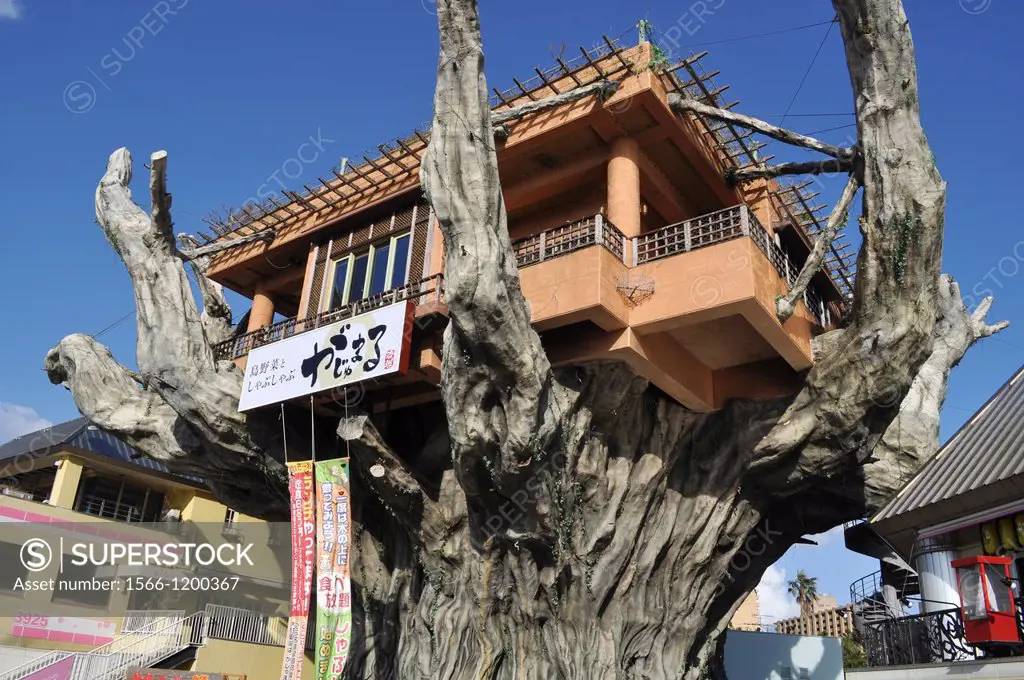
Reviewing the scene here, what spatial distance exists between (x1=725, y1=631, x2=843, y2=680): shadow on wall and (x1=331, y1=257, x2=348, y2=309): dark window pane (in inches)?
556

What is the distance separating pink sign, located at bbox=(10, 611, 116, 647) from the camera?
2236 cm

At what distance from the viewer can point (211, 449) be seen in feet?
56.2

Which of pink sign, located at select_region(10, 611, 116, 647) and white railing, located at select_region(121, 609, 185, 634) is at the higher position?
white railing, located at select_region(121, 609, 185, 634)

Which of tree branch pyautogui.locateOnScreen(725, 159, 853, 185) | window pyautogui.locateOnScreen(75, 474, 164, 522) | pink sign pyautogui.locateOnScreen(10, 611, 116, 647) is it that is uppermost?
tree branch pyautogui.locateOnScreen(725, 159, 853, 185)

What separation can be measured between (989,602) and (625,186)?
8475 millimetres

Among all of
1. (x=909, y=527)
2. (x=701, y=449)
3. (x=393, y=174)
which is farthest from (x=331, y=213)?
(x=909, y=527)

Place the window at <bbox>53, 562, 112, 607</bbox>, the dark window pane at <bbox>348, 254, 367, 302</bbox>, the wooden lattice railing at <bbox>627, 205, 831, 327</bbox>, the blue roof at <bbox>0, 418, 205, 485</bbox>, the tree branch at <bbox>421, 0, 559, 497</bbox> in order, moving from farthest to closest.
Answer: the blue roof at <bbox>0, 418, 205, 485</bbox>
the window at <bbox>53, 562, 112, 607</bbox>
the dark window pane at <bbox>348, 254, 367, 302</bbox>
the wooden lattice railing at <bbox>627, 205, 831, 327</bbox>
the tree branch at <bbox>421, 0, 559, 497</bbox>

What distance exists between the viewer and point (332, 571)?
13.5m

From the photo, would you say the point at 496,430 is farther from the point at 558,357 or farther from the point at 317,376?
the point at 317,376

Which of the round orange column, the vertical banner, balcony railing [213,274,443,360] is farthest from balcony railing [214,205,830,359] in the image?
the round orange column

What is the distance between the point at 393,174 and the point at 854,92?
30.4ft

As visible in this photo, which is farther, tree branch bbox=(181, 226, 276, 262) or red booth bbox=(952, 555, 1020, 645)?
tree branch bbox=(181, 226, 276, 262)

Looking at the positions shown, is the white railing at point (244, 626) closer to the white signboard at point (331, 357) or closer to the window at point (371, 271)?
the white signboard at point (331, 357)

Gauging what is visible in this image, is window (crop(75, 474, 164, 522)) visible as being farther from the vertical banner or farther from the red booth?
the red booth
